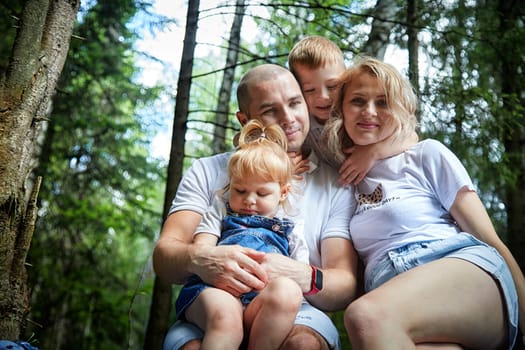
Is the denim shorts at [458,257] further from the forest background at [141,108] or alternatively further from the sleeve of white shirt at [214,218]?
the forest background at [141,108]

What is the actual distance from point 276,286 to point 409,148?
114cm

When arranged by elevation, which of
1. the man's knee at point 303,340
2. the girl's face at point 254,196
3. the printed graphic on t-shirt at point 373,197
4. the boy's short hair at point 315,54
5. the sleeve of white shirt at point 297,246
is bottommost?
the man's knee at point 303,340

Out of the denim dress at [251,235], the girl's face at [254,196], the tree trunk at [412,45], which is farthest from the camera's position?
the tree trunk at [412,45]

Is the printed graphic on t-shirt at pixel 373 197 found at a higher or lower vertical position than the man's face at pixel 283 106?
lower

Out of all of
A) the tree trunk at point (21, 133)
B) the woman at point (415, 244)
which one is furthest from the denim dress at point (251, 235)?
the tree trunk at point (21, 133)

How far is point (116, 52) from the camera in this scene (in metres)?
7.20

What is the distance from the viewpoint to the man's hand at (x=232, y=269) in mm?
1806

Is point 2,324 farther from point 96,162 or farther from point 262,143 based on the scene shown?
point 96,162

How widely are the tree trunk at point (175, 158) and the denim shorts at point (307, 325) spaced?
133 centimetres

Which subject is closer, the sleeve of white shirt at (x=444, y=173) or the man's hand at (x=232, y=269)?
the man's hand at (x=232, y=269)

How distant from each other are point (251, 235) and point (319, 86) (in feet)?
3.62

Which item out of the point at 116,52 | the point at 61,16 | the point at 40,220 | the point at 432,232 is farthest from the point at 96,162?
the point at 432,232

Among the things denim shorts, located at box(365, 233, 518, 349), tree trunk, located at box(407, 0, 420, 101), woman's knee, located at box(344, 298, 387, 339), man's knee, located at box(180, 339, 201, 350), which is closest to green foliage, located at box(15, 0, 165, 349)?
tree trunk, located at box(407, 0, 420, 101)

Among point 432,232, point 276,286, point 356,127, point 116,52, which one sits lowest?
point 276,286
